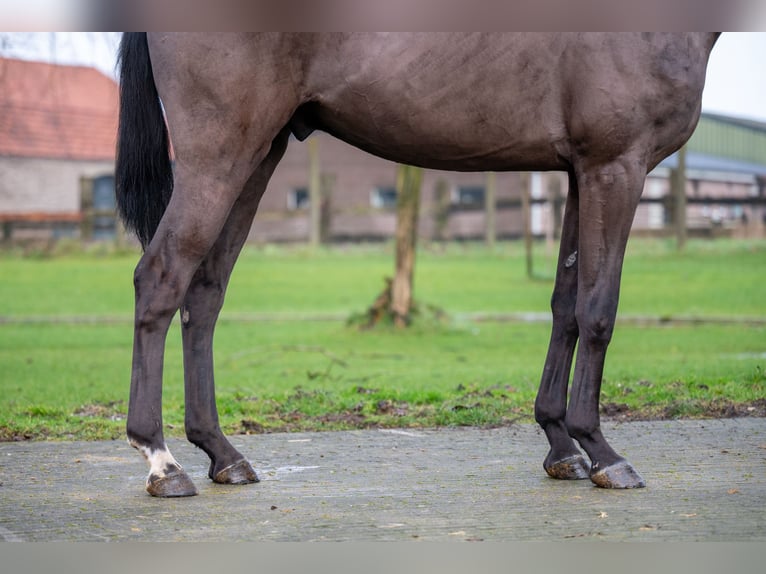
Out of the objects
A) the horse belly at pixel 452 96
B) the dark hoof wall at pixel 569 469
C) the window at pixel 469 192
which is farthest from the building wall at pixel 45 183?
the dark hoof wall at pixel 569 469

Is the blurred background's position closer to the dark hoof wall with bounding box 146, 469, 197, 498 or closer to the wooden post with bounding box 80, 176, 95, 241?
the wooden post with bounding box 80, 176, 95, 241

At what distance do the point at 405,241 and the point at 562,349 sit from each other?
11563 millimetres

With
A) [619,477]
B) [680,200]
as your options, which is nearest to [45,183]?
[680,200]

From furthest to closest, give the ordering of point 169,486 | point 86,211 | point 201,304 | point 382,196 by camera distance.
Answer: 1. point 382,196
2. point 86,211
3. point 201,304
4. point 169,486

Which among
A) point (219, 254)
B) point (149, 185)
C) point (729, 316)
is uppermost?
point (149, 185)

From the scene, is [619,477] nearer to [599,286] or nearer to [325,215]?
[599,286]

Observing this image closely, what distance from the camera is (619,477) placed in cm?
495

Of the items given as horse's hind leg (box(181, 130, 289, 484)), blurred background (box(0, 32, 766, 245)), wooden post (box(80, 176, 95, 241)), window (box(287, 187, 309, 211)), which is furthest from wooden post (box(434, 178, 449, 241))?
horse's hind leg (box(181, 130, 289, 484))

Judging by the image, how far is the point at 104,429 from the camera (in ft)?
22.8

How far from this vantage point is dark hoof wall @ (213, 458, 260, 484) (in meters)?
5.16

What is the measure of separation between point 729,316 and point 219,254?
14.4 meters

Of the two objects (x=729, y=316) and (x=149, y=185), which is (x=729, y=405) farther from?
(x=729, y=316)

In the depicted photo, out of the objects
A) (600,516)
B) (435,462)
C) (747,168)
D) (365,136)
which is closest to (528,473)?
(435,462)

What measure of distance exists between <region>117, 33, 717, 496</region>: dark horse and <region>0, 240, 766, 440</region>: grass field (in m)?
2.11
